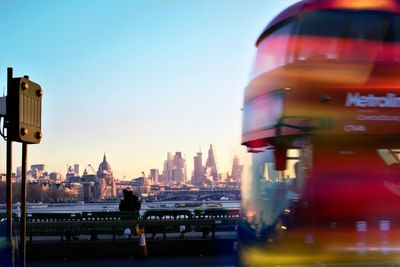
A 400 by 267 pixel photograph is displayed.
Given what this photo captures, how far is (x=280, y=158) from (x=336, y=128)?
124 cm

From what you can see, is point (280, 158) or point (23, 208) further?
point (280, 158)

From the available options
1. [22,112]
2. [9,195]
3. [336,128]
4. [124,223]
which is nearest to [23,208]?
[9,195]

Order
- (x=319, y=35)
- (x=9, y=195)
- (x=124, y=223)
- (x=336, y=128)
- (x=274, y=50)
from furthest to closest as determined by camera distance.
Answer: (x=124, y=223) < (x=274, y=50) < (x=319, y=35) < (x=336, y=128) < (x=9, y=195)

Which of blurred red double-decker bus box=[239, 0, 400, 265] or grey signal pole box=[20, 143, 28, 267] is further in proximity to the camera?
blurred red double-decker bus box=[239, 0, 400, 265]

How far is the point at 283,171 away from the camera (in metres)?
10.3

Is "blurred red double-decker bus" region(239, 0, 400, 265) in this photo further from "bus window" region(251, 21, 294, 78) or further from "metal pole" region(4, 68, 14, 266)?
"metal pole" region(4, 68, 14, 266)

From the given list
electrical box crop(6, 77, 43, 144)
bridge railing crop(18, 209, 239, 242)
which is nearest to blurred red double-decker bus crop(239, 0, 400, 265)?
electrical box crop(6, 77, 43, 144)

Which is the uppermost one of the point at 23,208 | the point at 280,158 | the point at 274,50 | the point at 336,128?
the point at 274,50

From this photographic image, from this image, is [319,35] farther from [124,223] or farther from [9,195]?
[124,223]

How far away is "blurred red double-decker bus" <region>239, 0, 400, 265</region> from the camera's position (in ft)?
31.0

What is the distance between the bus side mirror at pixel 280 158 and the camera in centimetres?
1024

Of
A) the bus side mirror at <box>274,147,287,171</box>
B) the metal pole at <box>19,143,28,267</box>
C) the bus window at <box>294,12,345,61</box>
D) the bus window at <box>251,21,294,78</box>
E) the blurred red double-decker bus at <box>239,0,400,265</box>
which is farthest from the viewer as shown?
the bus side mirror at <box>274,147,287,171</box>

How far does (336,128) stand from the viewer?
9461mm

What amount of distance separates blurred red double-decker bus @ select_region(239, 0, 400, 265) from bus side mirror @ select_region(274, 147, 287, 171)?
23 millimetres
